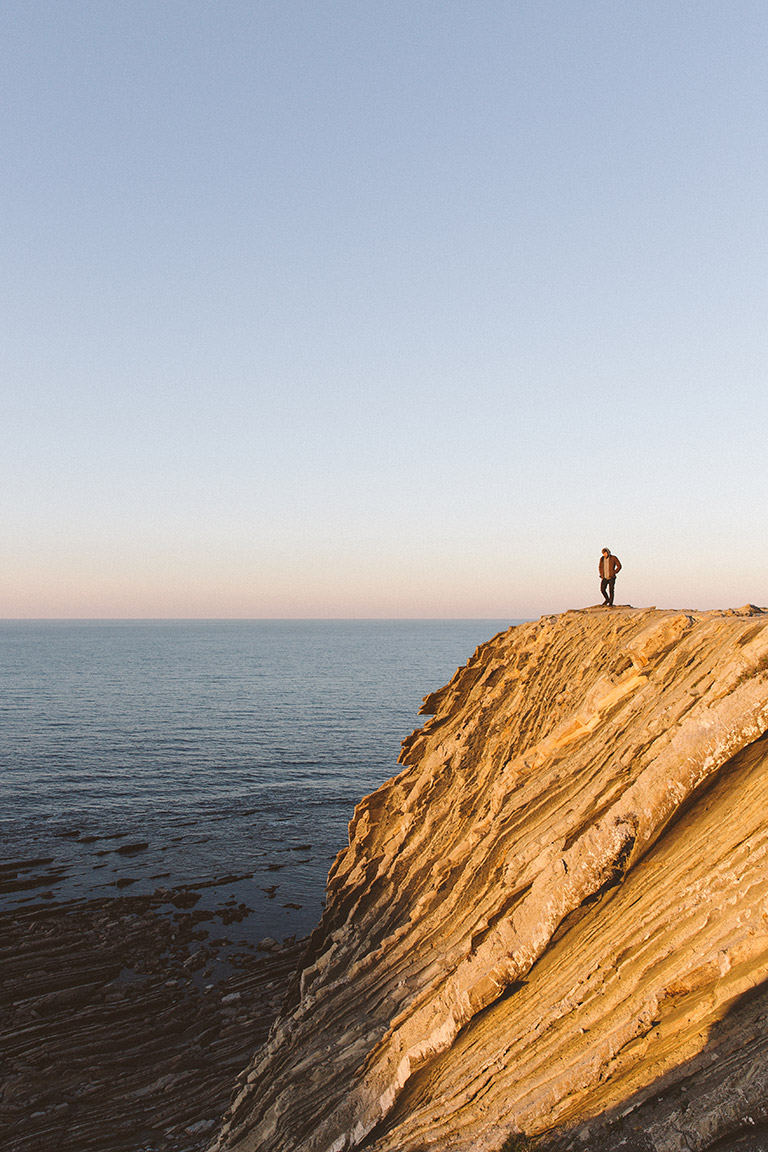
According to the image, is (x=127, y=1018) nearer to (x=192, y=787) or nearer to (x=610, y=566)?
(x=610, y=566)

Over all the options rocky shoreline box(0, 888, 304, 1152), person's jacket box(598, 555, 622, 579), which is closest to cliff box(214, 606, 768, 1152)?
person's jacket box(598, 555, 622, 579)

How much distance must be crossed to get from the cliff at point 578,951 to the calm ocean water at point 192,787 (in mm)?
19595

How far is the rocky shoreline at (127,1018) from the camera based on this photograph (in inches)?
815

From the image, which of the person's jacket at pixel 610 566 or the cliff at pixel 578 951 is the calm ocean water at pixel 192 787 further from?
the person's jacket at pixel 610 566

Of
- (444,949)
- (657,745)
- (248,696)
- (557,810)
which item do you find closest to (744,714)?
(657,745)

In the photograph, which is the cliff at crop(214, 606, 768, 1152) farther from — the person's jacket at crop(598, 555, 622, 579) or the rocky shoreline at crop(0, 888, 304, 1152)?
the rocky shoreline at crop(0, 888, 304, 1152)

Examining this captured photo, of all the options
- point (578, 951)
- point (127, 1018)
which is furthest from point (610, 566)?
point (127, 1018)

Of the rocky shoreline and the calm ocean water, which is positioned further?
the calm ocean water

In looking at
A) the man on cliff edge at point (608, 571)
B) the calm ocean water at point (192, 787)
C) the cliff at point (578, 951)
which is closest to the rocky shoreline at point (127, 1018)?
the calm ocean water at point (192, 787)

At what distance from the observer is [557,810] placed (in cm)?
1446

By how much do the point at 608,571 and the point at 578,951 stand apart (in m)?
14.8

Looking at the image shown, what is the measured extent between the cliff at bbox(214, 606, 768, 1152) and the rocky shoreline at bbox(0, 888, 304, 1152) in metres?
5.29

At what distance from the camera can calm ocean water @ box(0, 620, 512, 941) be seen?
39781 mm

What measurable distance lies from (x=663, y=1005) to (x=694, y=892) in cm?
161
